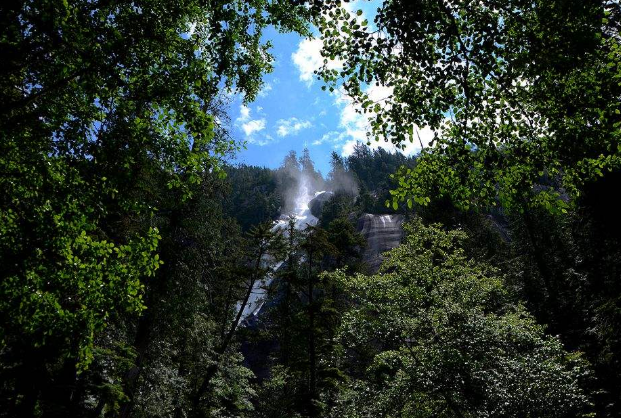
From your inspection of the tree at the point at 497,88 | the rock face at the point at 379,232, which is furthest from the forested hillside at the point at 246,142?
the rock face at the point at 379,232

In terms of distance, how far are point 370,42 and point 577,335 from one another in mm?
24267

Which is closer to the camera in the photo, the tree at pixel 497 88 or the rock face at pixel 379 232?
the tree at pixel 497 88

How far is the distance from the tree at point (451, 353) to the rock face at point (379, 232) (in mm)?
49284

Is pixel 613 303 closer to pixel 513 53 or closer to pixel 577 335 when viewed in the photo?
pixel 577 335

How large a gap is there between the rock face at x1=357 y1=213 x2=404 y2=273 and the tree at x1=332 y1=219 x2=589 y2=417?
1940 inches

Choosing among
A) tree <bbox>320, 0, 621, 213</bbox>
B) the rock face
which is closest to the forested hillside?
tree <bbox>320, 0, 621, 213</bbox>

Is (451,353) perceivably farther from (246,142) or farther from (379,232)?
(379,232)

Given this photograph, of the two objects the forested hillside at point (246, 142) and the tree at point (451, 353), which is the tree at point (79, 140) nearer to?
the forested hillside at point (246, 142)

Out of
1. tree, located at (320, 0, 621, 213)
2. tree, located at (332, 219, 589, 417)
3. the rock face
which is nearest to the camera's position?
tree, located at (320, 0, 621, 213)

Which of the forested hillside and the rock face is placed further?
the rock face

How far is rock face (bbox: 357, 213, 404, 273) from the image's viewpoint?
64944 mm

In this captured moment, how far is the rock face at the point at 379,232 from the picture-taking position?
6494 centimetres

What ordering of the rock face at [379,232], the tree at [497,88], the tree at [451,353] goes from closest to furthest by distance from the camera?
the tree at [497,88] < the tree at [451,353] < the rock face at [379,232]

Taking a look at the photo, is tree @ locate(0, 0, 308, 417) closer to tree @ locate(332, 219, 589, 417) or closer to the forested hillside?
the forested hillside
